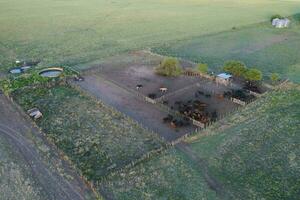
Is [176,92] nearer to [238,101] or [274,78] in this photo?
[238,101]

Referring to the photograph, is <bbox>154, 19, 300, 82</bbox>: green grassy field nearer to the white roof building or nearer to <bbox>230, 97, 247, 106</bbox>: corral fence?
the white roof building

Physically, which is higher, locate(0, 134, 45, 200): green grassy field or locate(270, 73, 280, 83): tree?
locate(270, 73, 280, 83): tree

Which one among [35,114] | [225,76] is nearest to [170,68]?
[225,76]

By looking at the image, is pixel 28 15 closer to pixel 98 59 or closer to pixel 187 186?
pixel 98 59

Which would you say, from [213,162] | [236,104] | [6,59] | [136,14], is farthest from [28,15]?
[213,162]

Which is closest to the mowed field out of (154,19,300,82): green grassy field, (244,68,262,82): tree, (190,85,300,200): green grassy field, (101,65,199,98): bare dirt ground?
(154,19,300,82): green grassy field

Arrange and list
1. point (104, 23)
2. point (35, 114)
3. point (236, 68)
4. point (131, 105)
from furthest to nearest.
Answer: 1. point (104, 23)
2. point (236, 68)
3. point (131, 105)
4. point (35, 114)

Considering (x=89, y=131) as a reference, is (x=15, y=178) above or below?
below
